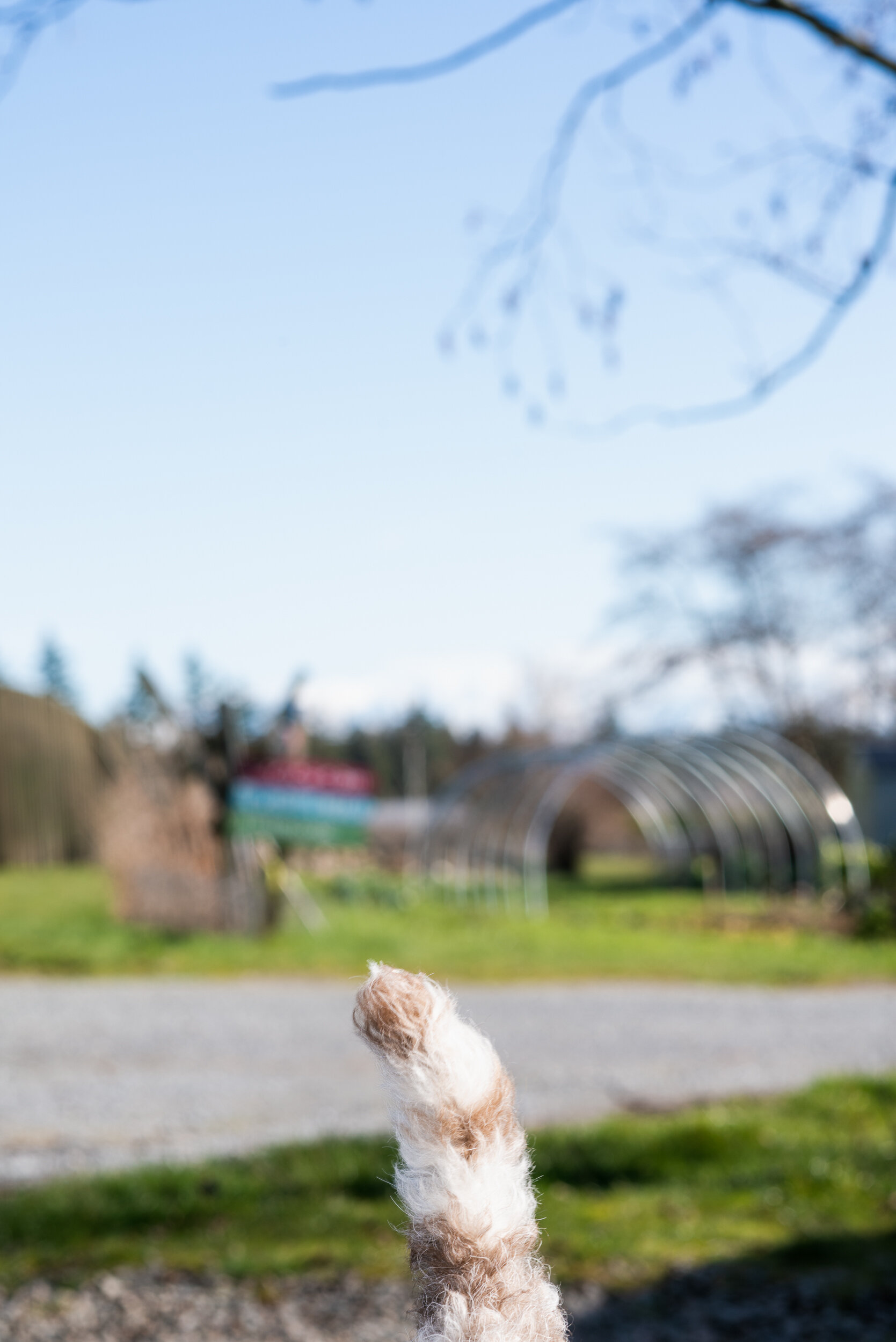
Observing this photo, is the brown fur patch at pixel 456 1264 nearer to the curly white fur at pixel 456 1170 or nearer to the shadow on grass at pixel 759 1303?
the curly white fur at pixel 456 1170

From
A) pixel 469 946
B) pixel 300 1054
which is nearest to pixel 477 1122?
pixel 300 1054

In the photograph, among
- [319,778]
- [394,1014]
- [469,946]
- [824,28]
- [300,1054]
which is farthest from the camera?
[319,778]

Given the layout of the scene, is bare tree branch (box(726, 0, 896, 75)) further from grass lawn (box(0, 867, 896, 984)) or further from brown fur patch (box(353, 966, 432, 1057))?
grass lawn (box(0, 867, 896, 984))

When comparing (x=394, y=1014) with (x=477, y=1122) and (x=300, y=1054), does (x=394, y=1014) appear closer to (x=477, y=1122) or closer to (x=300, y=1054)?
(x=477, y=1122)

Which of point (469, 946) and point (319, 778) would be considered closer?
point (469, 946)

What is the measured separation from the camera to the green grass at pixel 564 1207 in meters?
4.34

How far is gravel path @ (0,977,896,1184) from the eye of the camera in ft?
21.8

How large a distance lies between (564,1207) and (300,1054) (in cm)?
394

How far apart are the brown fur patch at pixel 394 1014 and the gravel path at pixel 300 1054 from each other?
17.3 feet

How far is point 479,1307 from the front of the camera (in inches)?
36.5

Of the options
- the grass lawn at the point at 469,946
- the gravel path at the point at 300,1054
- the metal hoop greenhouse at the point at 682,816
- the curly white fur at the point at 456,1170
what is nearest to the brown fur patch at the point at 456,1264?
the curly white fur at the point at 456,1170

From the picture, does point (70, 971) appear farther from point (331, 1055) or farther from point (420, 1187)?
point (420, 1187)

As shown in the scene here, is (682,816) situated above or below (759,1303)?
above

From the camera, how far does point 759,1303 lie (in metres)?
4.11
